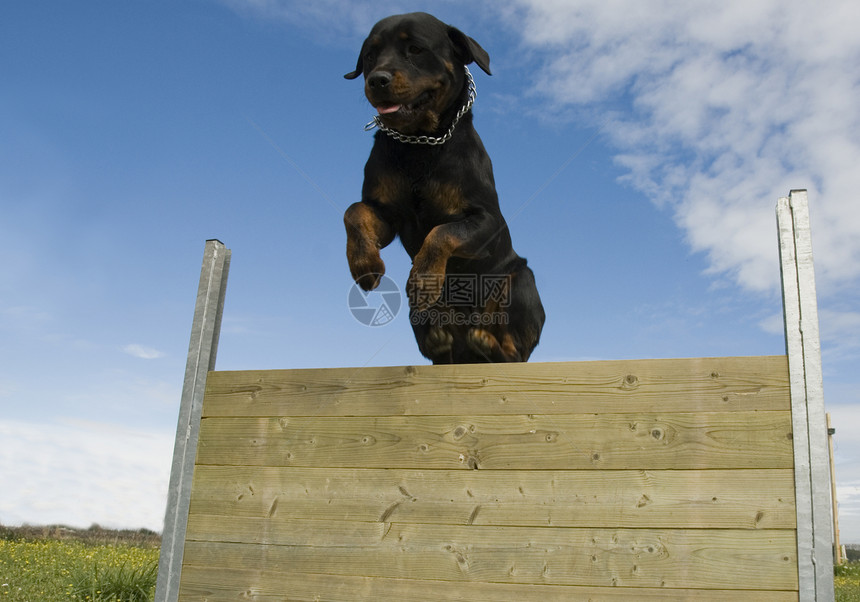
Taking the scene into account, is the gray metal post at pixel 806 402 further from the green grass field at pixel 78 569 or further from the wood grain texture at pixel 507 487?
the green grass field at pixel 78 569

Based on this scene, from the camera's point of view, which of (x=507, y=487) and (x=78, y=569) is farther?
(x=78, y=569)

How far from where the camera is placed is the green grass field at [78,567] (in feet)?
14.0

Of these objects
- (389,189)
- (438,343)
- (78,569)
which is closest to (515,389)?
(438,343)

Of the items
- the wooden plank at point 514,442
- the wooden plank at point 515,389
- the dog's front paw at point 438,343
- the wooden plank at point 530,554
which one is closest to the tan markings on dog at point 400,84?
the dog's front paw at point 438,343

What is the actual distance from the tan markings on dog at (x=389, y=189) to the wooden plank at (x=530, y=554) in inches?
52.8

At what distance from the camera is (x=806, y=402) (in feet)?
7.18

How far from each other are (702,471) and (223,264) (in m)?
2.08

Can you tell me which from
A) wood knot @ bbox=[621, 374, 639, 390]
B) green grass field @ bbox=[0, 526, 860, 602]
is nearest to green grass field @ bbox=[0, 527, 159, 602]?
green grass field @ bbox=[0, 526, 860, 602]

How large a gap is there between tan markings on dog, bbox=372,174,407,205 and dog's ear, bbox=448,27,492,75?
0.63 meters

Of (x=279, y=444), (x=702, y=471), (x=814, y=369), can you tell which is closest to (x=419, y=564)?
(x=279, y=444)

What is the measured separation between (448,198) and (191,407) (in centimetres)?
138

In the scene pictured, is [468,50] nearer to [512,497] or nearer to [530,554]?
[512,497]

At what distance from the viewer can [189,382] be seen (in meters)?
2.79

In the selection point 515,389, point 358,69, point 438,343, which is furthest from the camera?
point 358,69
